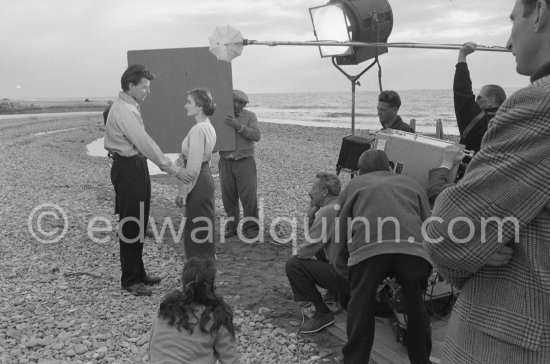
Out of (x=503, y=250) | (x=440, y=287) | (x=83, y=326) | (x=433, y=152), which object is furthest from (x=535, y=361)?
(x=83, y=326)

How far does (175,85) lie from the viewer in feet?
19.0

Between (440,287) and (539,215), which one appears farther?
(440,287)

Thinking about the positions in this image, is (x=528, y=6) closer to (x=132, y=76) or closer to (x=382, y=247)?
(x=382, y=247)

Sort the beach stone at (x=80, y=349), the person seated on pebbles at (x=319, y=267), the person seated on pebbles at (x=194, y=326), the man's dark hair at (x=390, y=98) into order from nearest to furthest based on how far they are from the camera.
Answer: the person seated on pebbles at (x=194, y=326)
the beach stone at (x=80, y=349)
the person seated on pebbles at (x=319, y=267)
the man's dark hair at (x=390, y=98)

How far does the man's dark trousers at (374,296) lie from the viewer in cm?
349

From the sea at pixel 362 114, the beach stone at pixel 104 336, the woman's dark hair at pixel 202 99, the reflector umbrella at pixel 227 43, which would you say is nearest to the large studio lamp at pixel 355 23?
the reflector umbrella at pixel 227 43

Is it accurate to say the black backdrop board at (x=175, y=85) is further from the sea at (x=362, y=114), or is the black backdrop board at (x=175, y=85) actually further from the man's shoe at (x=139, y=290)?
the sea at (x=362, y=114)

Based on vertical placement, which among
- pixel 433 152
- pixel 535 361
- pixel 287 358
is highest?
pixel 433 152

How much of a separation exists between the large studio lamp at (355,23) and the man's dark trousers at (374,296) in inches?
58.4

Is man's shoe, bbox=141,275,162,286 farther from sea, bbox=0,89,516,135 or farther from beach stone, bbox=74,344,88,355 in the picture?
sea, bbox=0,89,516,135

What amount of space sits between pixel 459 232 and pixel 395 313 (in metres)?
2.82

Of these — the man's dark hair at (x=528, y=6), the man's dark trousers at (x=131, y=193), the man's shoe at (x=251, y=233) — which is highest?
the man's dark hair at (x=528, y=6)

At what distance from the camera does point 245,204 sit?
7.22 meters

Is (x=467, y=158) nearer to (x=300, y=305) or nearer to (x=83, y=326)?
(x=300, y=305)
